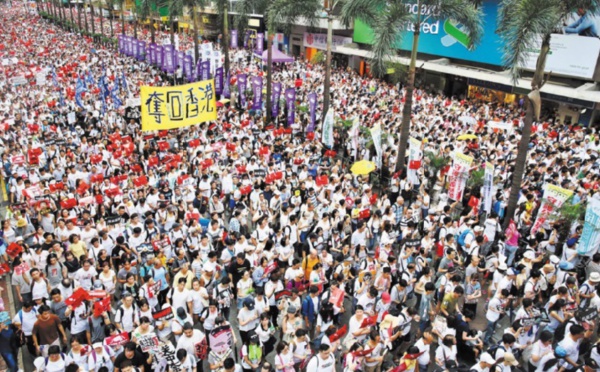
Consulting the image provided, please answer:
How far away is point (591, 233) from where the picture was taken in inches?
370

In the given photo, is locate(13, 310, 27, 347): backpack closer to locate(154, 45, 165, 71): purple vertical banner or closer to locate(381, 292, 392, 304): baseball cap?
locate(381, 292, 392, 304): baseball cap

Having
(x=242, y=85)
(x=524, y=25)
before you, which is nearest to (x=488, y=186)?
(x=524, y=25)

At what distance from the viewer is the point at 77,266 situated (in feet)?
27.9

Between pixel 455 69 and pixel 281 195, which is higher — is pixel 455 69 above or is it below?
above

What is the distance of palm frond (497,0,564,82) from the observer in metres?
11.1

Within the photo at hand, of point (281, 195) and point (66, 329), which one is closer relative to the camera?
point (66, 329)

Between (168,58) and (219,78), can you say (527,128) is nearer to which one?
(219,78)

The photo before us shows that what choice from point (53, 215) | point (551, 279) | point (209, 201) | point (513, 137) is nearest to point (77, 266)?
point (53, 215)

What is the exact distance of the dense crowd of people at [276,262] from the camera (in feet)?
22.0

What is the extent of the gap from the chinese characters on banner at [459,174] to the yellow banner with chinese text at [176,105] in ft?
26.3

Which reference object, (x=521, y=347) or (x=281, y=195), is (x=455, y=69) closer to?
(x=281, y=195)

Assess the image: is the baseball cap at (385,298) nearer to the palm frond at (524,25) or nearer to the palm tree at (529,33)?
the palm tree at (529,33)

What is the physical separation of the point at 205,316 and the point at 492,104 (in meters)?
23.6

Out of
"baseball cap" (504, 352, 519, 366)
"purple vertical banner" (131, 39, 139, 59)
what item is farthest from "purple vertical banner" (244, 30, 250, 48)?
"baseball cap" (504, 352, 519, 366)
